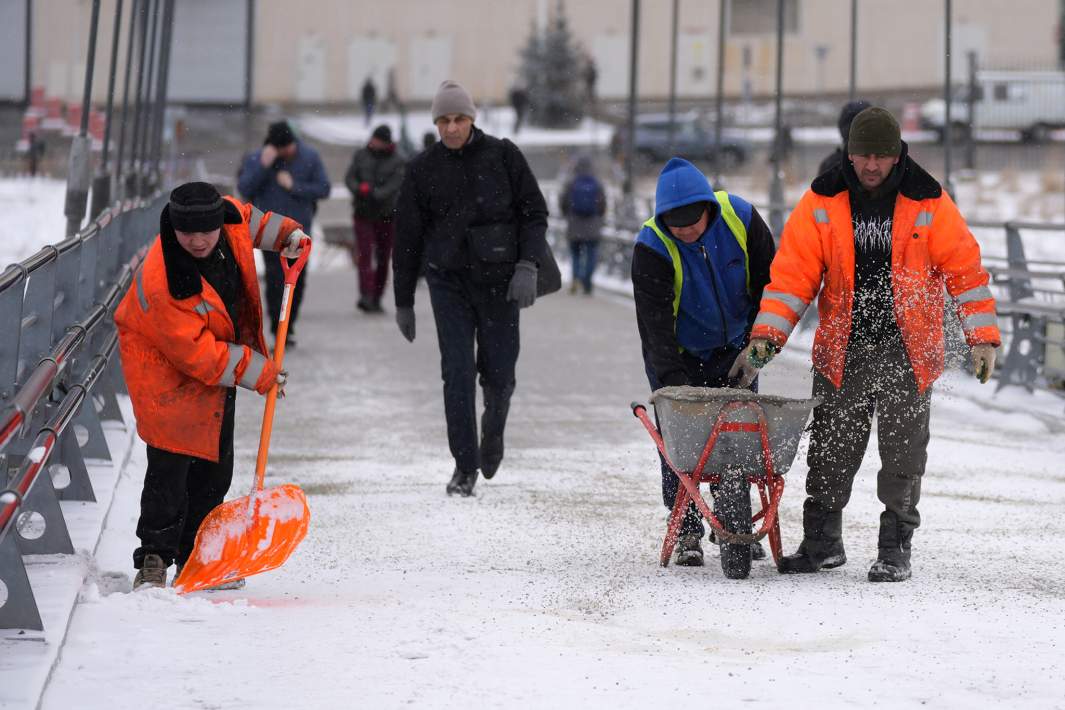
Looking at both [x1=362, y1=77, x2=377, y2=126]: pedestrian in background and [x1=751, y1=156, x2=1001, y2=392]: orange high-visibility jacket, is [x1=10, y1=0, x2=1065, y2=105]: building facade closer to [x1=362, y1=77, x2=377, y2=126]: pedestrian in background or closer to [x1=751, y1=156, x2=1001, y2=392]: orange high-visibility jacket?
[x1=362, y1=77, x2=377, y2=126]: pedestrian in background

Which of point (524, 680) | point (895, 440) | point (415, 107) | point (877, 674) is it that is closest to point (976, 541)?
point (895, 440)

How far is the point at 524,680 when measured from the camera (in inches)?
194

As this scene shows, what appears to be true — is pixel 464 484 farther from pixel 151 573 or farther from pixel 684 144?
pixel 684 144

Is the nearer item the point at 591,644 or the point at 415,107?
the point at 591,644

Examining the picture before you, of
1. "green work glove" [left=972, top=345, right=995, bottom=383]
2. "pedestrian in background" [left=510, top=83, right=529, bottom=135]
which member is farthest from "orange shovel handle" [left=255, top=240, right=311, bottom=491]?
"pedestrian in background" [left=510, top=83, right=529, bottom=135]

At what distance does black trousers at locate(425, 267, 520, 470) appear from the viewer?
8.37 meters

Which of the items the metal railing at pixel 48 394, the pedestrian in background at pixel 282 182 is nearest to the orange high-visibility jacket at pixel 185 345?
the metal railing at pixel 48 394

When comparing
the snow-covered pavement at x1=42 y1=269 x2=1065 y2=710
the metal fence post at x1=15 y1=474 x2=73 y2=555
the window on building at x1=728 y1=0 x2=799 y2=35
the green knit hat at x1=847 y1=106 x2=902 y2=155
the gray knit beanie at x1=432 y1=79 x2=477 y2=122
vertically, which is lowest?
the snow-covered pavement at x1=42 y1=269 x2=1065 y2=710

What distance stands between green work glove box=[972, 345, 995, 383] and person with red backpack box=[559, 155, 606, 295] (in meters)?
15.2

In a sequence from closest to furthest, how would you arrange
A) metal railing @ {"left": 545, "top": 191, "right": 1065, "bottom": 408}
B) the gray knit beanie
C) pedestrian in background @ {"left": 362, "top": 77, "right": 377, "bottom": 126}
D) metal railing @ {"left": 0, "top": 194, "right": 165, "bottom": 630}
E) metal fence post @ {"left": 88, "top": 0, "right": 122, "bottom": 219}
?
metal railing @ {"left": 0, "top": 194, "right": 165, "bottom": 630} < the gray knit beanie < metal railing @ {"left": 545, "top": 191, "right": 1065, "bottom": 408} < metal fence post @ {"left": 88, "top": 0, "right": 122, "bottom": 219} < pedestrian in background @ {"left": 362, "top": 77, "right": 377, "bottom": 126}

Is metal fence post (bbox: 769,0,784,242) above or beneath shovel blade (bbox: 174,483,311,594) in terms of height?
above

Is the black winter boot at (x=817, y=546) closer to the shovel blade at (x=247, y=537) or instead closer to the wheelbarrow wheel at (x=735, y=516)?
the wheelbarrow wheel at (x=735, y=516)

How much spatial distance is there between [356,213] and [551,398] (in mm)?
6120

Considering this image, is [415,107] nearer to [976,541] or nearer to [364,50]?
[364,50]
